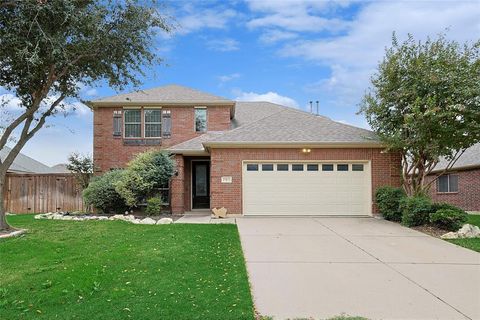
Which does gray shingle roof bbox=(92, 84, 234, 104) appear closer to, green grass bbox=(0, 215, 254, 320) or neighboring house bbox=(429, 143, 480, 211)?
green grass bbox=(0, 215, 254, 320)

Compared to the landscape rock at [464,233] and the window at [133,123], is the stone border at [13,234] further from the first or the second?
the landscape rock at [464,233]

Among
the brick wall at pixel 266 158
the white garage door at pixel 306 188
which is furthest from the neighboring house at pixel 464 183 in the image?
the white garage door at pixel 306 188

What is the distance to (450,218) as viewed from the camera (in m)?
10.9

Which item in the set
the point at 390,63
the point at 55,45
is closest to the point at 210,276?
the point at 55,45

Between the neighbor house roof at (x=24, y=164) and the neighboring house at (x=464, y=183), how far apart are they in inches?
988

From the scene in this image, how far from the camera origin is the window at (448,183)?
2241 cm

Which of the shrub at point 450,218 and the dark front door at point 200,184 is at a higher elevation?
the dark front door at point 200,184

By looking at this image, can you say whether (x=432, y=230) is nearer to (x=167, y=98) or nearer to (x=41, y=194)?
(x=167, y=98)

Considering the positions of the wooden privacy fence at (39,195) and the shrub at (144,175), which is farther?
the wooden privacy fence at (39,195)

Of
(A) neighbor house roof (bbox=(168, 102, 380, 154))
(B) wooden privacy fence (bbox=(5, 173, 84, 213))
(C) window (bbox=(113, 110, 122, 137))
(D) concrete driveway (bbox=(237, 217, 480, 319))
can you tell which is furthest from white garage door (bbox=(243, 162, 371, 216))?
(B) wooden privacy fence (bbox=(5, 173, 84, 213))

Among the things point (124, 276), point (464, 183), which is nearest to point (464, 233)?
point (124, 276)

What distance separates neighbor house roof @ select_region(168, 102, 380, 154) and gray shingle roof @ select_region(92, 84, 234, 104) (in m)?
2.82

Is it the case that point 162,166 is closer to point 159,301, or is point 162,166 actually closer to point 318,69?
point 318,69

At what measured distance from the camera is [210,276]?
614cm
